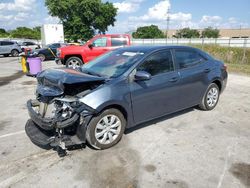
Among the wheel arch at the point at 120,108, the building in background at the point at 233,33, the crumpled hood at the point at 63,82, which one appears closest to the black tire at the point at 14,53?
the crumpled hood at the point at 63,82

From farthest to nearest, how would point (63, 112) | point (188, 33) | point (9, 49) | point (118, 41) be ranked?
point (188, 33), point (9, 49), point (118, 41), point (63, 112)

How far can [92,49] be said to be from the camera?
11477mm

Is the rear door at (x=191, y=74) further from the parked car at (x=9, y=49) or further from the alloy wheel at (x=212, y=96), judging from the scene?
the parked car at (x=9, y=49)

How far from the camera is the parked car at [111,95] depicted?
3434 millimetres

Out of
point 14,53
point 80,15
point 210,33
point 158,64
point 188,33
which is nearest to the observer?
point 158,64

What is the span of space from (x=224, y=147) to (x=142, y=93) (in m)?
1.64

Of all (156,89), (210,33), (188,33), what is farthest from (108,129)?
(188,33)

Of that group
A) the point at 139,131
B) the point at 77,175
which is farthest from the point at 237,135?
the point at 77,175

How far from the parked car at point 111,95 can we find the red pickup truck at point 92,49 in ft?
22.0

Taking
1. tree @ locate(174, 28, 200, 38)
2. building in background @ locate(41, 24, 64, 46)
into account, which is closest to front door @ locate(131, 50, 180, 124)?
building in background @ locate(41, 24, 64, 46)

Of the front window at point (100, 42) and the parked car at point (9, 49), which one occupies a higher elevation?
the front window at point (100, 42)

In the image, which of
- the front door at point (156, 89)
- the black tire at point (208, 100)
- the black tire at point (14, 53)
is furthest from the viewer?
the black tire at point (14, 53)

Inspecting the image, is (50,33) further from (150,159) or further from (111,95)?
(150,159)

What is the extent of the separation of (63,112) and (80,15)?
46.8m
